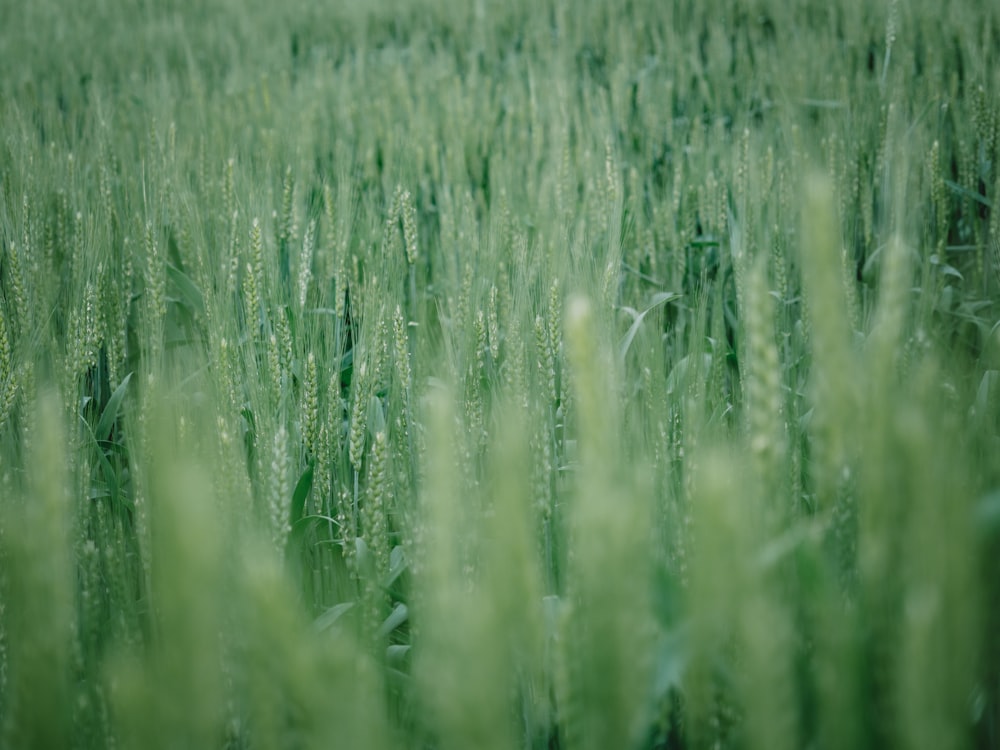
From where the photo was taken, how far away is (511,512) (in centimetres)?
55

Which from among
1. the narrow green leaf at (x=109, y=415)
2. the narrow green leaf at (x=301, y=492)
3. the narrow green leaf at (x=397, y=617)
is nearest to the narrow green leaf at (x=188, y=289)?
the narrow green leaf at (x=109, y=415)

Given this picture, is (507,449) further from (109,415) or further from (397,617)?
(109,415)

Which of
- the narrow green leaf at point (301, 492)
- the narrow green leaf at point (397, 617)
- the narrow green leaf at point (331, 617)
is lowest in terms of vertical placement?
the narrow green leaf at point (397, 617)

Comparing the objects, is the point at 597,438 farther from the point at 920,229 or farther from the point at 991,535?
the point at 920,229

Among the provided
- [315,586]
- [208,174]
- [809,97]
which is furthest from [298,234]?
[809,97]

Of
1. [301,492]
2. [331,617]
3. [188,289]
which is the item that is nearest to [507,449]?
[331,617]

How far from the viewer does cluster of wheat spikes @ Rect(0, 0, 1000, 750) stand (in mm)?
557

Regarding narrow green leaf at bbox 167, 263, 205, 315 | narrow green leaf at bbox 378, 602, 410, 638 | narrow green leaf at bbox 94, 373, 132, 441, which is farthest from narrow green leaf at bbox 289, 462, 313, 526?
narrow green leaf at bbox 167, 263, 205, 315

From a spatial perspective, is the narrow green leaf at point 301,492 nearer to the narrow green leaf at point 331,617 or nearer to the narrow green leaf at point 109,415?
the narrow green leaf at point 331,617

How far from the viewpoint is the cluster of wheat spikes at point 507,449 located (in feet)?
1.83

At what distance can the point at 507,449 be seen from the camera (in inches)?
23.9

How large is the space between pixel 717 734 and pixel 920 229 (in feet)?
6.52

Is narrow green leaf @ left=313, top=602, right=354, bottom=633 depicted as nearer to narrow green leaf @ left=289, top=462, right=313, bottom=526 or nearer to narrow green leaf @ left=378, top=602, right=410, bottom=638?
narrow green leaf @ left=378, top=602, right=410, bottom=638

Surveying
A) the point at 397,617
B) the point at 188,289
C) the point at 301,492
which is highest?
the point at 188,289
